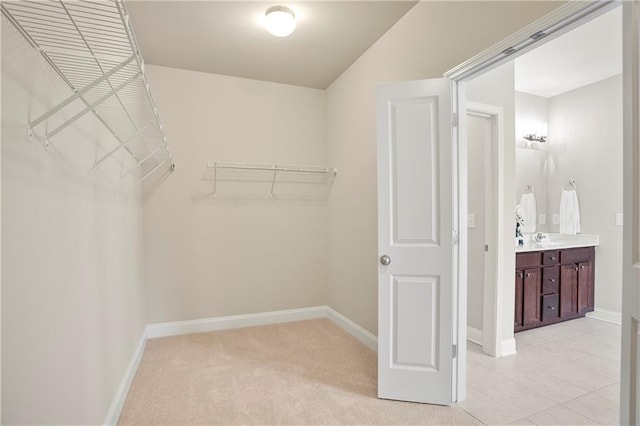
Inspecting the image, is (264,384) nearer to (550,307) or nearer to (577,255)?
(550,307)

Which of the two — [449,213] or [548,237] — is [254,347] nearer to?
[449,213]

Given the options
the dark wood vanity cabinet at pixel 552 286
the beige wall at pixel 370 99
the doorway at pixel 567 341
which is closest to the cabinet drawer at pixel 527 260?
the dark wood vanity cabinet at pixel 552 286

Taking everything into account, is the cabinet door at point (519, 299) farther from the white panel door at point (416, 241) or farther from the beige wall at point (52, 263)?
the beige wall at point (52, 263)

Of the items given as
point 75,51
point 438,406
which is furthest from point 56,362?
point 438,406

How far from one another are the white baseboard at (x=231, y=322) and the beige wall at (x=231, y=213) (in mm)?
60

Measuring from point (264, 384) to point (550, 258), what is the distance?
130 inches

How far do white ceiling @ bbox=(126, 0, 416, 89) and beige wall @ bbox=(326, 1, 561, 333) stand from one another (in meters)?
0.19

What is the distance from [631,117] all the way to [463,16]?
1.21m

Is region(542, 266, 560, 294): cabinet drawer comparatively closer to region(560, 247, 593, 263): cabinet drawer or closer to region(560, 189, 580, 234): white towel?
region(560, 247, 593, 263): cabinet drawer

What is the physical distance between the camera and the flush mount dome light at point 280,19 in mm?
2334

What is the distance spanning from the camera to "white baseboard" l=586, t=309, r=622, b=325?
3737 millimetres

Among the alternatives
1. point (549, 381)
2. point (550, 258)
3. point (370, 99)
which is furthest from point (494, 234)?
point (370, 99)

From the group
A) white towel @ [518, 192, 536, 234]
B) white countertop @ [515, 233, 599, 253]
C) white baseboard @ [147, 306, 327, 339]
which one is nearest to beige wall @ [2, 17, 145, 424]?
white baseboard @ [147, 306, 327, 339]

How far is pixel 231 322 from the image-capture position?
11.7ft
